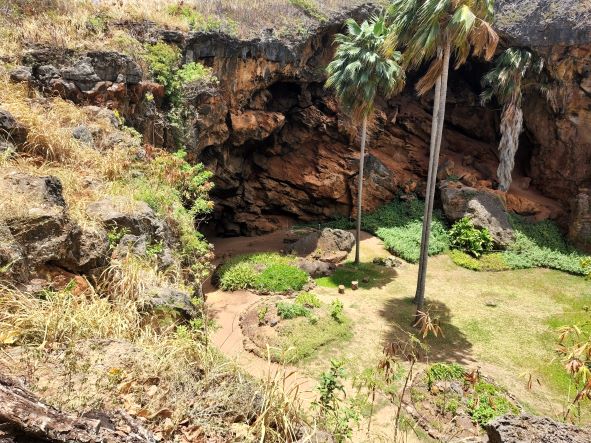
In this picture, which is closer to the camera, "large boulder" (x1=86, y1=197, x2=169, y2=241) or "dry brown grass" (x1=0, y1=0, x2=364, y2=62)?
"large boulder" (x1=86, y1=197, x2=169, y2=241)

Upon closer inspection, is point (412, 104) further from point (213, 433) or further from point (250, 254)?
point (213, 433)

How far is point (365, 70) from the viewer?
1614 cm

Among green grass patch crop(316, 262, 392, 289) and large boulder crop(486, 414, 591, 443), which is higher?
large boulder crop(486, 414, 591, 443)

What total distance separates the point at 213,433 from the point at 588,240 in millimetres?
22272

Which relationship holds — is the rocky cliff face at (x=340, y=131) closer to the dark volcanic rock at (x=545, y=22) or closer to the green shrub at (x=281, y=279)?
the dark volcanic rock at (x=545, y=22)

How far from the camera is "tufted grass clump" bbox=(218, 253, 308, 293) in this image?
14.8m

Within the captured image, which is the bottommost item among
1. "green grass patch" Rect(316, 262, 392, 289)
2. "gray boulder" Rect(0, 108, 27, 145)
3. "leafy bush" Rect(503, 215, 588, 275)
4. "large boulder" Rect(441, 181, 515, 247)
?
"green grass patch" Rect(316, 262, 392, 289)

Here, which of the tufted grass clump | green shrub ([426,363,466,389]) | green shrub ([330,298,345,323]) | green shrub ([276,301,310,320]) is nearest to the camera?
green shrub ([426,363,466,389])

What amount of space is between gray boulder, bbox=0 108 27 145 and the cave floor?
5660mm

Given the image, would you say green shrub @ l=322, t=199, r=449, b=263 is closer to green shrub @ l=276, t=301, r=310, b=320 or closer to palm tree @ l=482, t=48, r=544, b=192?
palm tree @ l=482, t=48, r=544, b=192

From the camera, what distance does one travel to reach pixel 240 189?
2375 centimetres

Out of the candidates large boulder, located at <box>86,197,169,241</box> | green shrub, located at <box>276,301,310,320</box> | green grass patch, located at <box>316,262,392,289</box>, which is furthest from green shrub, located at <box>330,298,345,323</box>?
large boulder, located at <box>86,197,169,241</box>

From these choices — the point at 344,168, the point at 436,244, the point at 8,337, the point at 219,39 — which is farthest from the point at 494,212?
the point at 8,337

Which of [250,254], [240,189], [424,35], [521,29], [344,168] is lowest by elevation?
[250,254]
